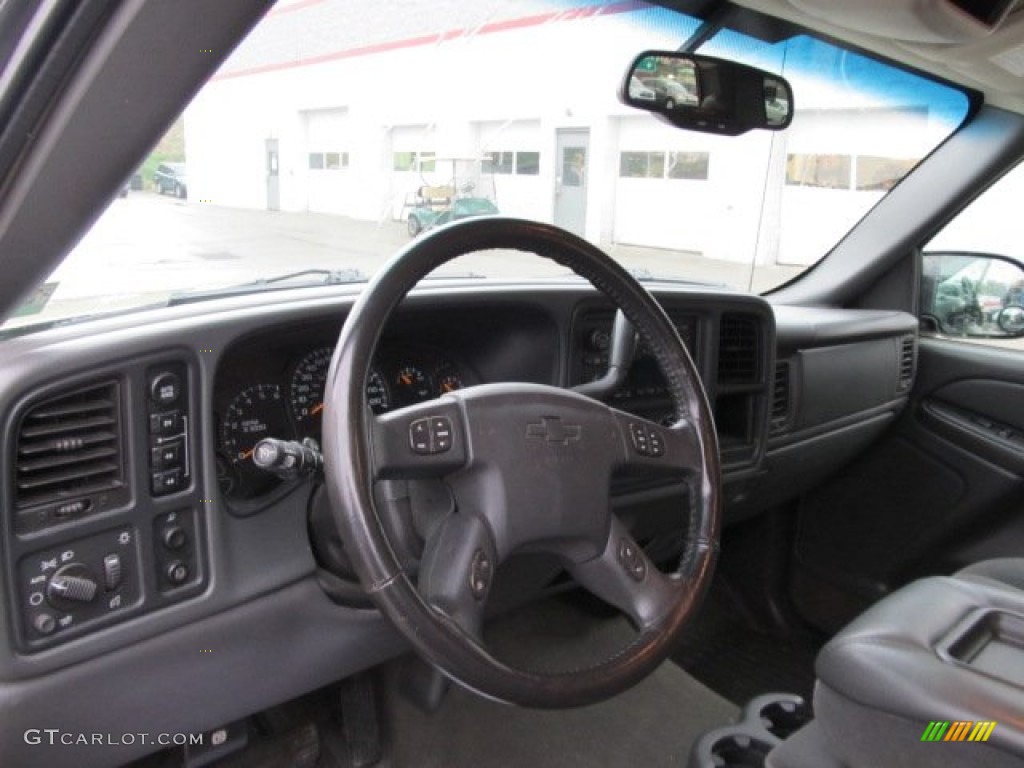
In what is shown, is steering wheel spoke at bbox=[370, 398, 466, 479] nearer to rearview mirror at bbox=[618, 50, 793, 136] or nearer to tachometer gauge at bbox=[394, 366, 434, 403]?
tachometer gauge at bbox=[394, 366, 434, 403]

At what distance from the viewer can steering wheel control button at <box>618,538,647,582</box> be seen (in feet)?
4.63

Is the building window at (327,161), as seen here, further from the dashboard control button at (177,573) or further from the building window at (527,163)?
the dashboard control button at (177,573)

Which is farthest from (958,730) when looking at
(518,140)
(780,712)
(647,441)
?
(518,140)

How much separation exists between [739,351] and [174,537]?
1660 mm

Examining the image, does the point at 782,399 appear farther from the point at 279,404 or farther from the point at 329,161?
the point at 279,404

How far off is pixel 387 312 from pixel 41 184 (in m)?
0.46

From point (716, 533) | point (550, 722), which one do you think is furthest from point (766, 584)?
point (716, 533)

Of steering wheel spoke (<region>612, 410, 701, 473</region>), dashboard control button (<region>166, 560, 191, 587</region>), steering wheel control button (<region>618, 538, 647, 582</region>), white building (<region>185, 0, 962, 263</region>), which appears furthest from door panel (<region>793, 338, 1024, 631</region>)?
dashboard control button (<region>166, 560, 191, 587</region>)

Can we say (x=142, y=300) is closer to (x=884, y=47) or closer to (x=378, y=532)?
(x=378, y=532)

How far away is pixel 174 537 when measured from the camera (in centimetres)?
149

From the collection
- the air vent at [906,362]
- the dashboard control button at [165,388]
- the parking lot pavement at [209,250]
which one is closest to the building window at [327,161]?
the parking lot pavement at [209,250]

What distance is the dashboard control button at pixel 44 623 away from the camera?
1.33 metres

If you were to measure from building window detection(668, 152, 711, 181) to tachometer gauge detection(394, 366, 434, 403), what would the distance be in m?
2.51

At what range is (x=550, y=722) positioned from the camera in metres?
2.57
